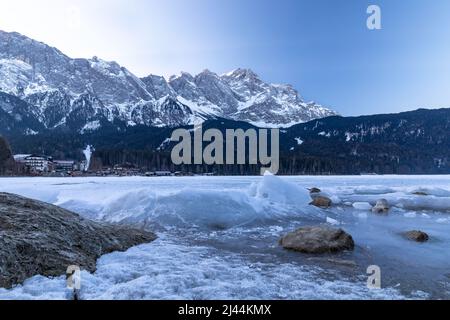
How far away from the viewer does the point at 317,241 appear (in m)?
12.6

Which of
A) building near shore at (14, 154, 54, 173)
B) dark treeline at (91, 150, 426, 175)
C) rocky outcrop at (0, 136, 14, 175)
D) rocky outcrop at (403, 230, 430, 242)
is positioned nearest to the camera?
rocky outcrop at (403, 230, 430, 242)

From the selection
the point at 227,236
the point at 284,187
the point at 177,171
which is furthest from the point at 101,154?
the point at 227,236

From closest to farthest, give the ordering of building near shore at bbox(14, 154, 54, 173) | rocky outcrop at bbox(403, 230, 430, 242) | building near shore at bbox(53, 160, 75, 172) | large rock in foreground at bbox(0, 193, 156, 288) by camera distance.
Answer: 1. large rock in foreground at bbox(0, 193, 156, 288)
2. rocky outcrop at bbox(403, 230, 430, 242)
3. building near shore at bbox(14, 154, 54, 173)
4. building near shore at bbox(53, 160, 75, 172)

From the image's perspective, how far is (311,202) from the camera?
91.4 ft

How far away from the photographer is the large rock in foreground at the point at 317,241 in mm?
12370

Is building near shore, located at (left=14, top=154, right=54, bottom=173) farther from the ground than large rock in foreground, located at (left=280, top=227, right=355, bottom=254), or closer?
farther from the ground

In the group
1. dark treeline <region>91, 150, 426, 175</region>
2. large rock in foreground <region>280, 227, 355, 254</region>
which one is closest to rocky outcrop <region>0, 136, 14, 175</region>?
dark treeline <region>91, 150, 426, 175</region>

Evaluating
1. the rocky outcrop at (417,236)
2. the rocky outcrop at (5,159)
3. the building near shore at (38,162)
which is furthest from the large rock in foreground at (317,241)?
the building near shore at (38,162)

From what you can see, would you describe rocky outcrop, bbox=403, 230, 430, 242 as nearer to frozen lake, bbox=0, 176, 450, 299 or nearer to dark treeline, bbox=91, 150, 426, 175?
frozen lake, bbox=0, 176, 450, 299

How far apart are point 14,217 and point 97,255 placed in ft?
8.33

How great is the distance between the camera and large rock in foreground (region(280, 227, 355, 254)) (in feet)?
40.6

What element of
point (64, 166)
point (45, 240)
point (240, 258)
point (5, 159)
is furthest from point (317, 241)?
point (64, 166)

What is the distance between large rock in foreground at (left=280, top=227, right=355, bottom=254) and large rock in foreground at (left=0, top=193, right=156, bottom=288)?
216 inches
